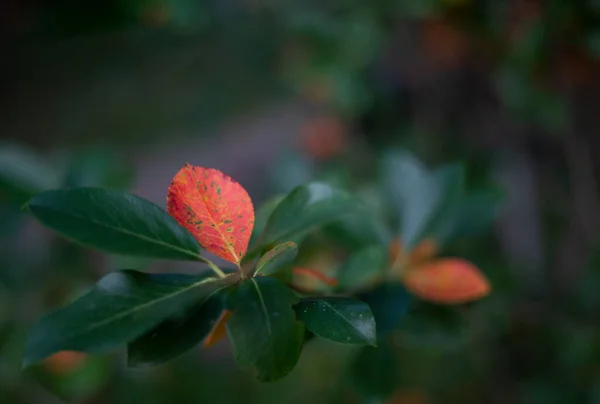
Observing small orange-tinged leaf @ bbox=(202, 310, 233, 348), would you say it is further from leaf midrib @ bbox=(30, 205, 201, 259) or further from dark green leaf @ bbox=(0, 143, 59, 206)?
dark green leaf @ bbox=(0, 143, 59, 206)

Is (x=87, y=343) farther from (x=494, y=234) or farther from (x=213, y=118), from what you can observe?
(x=213, y=118)

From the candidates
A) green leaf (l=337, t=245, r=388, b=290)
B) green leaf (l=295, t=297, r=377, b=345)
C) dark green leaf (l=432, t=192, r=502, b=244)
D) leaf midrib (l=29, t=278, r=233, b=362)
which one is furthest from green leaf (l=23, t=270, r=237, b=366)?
dark green leaf (l=432, t=192, r=502, b=244)

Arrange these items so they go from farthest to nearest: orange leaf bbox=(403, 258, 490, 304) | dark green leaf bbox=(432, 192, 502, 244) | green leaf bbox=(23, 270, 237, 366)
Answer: dark green leaf bbox=(432, 192, 502, 244) → orange leaf bbox=(403, 258, 490, 304) → green leaf bbox=(23, 270, 237, 366)

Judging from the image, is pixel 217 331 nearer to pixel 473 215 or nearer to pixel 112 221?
pixel 112 221

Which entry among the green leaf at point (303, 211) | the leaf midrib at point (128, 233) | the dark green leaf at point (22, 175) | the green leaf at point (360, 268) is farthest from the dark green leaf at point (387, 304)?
the dark green leaf at point (22, 175)

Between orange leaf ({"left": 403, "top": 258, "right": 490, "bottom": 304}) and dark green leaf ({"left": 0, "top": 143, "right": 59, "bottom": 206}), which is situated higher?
dark green leaf ({"left": 0, "top": 143, "right": 59, "bottom": 206})

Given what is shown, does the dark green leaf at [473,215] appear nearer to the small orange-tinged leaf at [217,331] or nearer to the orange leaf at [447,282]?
the orange leaf at [447,282]

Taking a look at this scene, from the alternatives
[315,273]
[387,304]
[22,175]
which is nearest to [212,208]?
[315,273]

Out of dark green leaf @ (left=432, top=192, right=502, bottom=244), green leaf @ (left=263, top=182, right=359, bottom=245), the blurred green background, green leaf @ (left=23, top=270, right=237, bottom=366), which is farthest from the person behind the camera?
the blurred green background
